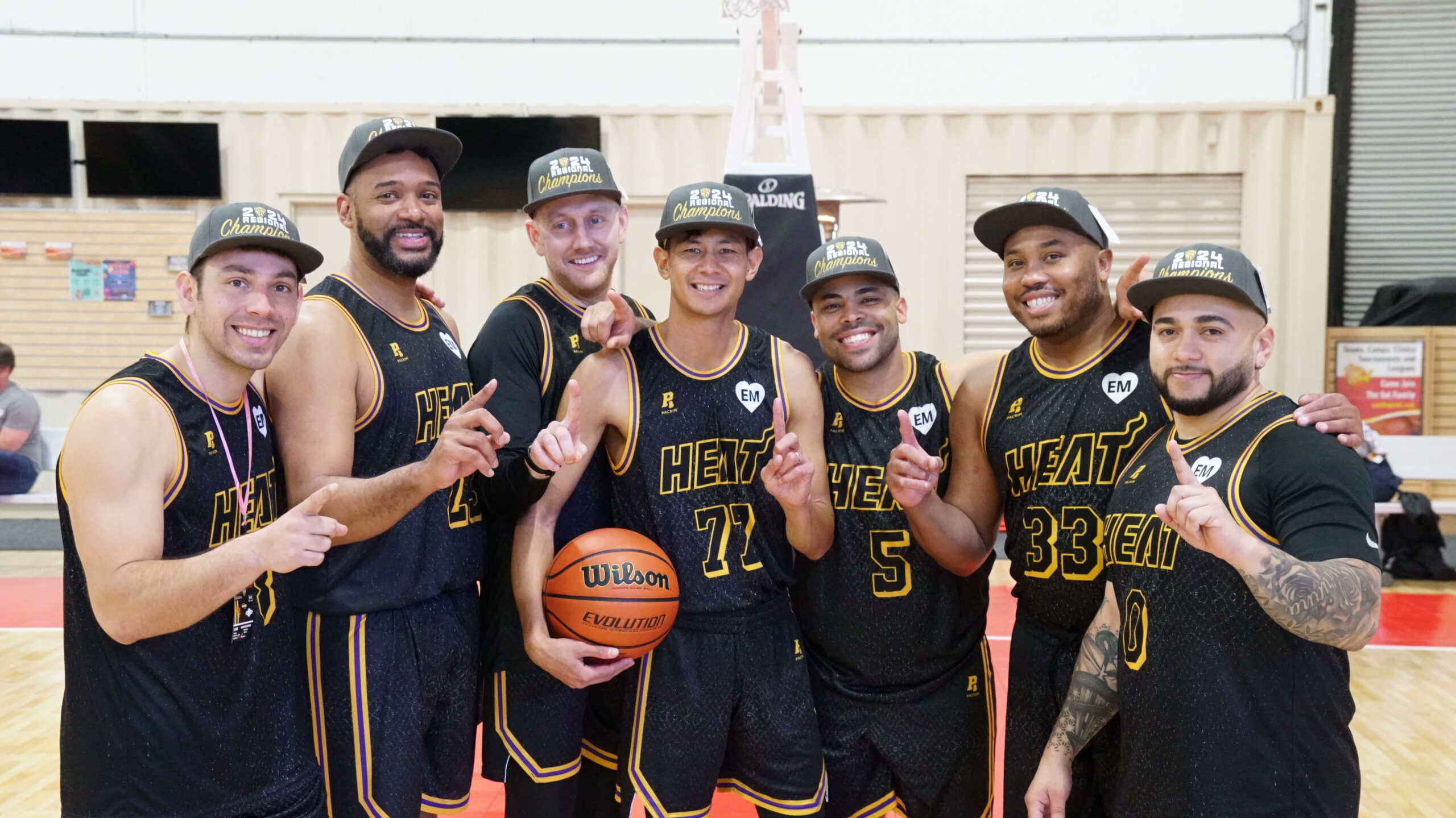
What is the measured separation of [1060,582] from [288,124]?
9698mm

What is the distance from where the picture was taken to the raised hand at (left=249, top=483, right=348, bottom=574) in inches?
82.4

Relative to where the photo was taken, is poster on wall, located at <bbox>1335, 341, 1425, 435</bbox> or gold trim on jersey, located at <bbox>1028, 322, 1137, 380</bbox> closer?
gold trim on jersey, located at <bbox>1028, 322, 1137, 380</bbox>

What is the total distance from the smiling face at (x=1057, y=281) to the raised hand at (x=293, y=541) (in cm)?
205

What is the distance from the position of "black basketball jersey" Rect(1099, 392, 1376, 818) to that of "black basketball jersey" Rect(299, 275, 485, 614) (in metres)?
1.95

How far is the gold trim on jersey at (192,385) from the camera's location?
7.49 ft

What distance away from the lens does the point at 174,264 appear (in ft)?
33.3

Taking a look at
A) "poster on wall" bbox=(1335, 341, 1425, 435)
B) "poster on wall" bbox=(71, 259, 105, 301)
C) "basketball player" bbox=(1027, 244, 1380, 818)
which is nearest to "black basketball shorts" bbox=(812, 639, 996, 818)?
"basketball player" bbox=(1027, 244, 1380, 818)

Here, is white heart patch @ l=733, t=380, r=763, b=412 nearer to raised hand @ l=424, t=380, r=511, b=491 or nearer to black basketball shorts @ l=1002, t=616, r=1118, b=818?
raised hand @ l=424, t=380, r=511, b=491

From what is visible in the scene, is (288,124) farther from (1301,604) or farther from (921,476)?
(1301,604)

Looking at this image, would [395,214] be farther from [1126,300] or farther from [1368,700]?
[1368,700]

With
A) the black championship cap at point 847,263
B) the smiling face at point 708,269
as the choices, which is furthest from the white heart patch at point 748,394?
the black championship cap at point 847,263

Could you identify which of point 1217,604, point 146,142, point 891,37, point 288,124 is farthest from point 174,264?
point 1217,604

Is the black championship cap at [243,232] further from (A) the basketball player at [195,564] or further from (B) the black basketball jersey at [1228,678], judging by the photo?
(B) the black basketball jersey at [1228,678]

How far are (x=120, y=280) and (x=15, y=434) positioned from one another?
6.33 feet
